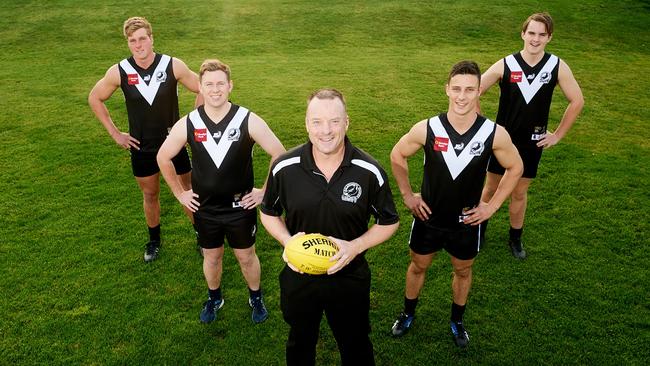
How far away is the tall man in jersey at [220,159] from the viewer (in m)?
3.98

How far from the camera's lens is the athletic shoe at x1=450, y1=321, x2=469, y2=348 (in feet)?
14.6

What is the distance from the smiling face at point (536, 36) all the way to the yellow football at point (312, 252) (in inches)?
134

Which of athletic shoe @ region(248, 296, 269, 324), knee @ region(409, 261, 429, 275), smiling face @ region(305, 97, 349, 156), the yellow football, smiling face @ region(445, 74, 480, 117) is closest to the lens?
smiling face @ region(305, 97, 349, 156)

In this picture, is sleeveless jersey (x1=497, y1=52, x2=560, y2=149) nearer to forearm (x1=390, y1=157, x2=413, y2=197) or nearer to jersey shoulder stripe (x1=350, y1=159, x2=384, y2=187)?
forearm (x1=390, y1=157, x2=413, y2=197)

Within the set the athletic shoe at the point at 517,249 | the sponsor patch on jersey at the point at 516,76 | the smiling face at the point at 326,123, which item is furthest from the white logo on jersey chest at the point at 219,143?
the athletic shoe at the point at 517,249

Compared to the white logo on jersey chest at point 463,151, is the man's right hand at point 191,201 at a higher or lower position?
lower

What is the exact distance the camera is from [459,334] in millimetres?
4500

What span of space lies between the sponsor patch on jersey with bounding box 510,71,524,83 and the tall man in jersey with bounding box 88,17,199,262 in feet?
11.4

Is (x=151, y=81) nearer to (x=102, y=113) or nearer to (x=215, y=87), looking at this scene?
(x=102, y=113)

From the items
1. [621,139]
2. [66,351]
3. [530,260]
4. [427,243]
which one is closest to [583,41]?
[621,139]

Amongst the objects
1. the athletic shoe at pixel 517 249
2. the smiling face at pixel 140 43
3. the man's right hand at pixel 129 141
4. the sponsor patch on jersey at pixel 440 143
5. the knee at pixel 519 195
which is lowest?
the athletic shoe at pixel 517 249

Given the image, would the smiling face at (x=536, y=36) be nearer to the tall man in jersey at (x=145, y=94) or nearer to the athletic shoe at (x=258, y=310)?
the tall man in jersey at (x=145, y=94)

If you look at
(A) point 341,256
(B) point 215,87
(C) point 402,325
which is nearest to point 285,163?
(A) point 341,256

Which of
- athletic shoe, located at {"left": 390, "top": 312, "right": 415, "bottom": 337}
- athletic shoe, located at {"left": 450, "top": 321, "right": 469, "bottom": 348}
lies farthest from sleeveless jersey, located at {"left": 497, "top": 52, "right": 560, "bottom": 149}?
athletic shoe, located at {"left": 390, "top": 312, "right": 415, "bottom": 337}
